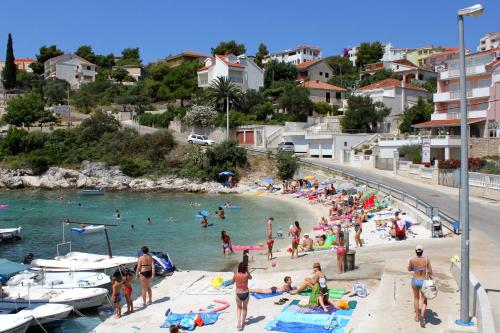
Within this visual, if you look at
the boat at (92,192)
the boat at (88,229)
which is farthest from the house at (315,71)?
the boat at (88,229)

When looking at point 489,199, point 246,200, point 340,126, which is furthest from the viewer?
point 340,126

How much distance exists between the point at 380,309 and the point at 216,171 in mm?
42457

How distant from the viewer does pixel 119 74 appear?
10150 centimetres

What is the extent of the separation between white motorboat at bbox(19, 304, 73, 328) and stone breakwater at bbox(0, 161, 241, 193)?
123 feet

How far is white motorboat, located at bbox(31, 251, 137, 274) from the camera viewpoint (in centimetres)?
1962

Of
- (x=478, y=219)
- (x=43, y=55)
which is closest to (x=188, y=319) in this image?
(x=478, y=219)

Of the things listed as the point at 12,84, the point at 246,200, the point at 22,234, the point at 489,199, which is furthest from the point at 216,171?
the point at 12,84

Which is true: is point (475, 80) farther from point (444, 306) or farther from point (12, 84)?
point (12, 84)

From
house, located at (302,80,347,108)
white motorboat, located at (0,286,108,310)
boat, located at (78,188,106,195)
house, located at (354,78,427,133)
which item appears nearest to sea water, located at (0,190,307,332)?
white motorboat, located at (0,286,108,310)

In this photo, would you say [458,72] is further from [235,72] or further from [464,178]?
[464,178]

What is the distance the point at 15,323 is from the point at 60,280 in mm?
4734

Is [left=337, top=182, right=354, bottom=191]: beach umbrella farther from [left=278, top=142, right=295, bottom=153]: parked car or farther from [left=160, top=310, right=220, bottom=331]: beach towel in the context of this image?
[left=160, top=310, right=220, bottom=331]: beach towel

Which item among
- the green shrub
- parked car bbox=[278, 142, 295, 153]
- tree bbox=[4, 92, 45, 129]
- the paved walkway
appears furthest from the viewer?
tree bbox=[4, 92, 45, 129]

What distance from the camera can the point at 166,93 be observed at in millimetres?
84062
